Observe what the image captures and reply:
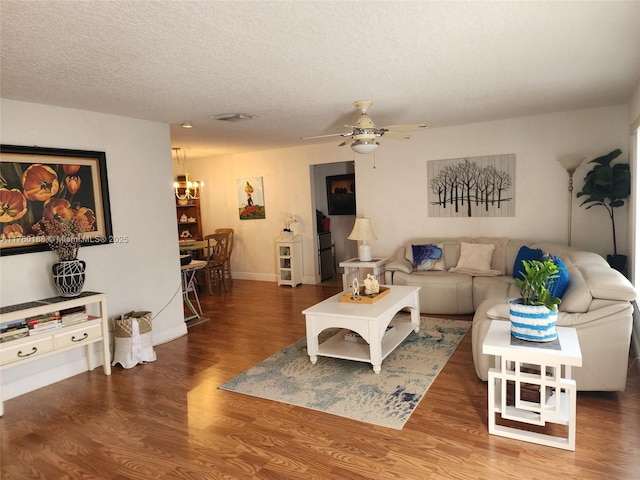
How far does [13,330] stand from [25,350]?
168 millimetres

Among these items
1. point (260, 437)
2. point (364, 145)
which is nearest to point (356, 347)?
point (260, 437)

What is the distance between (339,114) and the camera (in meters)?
4.41

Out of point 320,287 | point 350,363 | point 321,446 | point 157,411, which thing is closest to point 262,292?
point 320,287

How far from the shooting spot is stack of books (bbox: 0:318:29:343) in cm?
306

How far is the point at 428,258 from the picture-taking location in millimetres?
5457

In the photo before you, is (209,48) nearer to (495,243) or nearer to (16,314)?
(16,314)

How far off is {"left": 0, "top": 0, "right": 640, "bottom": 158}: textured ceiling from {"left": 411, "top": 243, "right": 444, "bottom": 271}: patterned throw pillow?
1913 mm

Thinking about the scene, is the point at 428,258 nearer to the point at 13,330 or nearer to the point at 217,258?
the point at 217,258

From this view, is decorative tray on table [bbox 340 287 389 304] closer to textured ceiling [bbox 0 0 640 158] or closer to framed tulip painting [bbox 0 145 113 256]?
textured ceiling [bbox 0 0 640 158]

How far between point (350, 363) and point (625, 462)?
6.49 ft

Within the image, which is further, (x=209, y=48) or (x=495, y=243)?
(x=495, y=243)

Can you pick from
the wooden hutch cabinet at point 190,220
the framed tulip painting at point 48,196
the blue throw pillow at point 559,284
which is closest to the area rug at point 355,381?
the blue throw pillow at point 559,284

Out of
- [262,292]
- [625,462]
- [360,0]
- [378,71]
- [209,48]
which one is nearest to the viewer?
[360,0]

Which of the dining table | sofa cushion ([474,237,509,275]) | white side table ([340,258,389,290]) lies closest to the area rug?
sofa cushion ([474,237,509,275])
